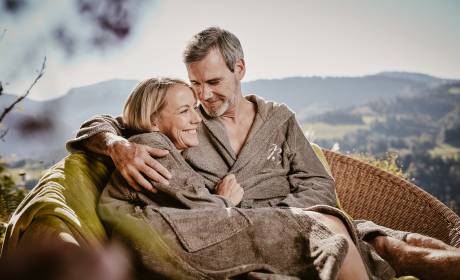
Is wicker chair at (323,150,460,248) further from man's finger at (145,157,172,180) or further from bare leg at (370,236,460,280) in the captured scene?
man's finger at (145,157,172,180)

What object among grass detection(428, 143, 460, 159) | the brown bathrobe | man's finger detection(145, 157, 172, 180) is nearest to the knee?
the brown bathrobe

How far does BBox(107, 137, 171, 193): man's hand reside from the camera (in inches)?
59.6

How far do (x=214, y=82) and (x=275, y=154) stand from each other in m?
0.55

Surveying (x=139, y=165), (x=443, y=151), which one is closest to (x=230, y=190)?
(x=139, y=165)

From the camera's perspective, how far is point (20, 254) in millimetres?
1114

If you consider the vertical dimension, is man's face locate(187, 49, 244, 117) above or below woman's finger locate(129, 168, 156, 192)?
above

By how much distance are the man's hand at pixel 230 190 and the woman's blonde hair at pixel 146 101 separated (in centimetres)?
46

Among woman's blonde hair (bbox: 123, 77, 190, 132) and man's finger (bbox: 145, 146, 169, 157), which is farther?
woman's blonde hair (bbox: 123, 77, 190, 132)

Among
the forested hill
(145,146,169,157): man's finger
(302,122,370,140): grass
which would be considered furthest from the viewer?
(302,122,370,140): grass

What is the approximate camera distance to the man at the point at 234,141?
192 centimetres

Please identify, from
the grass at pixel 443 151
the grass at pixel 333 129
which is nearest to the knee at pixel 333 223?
the grass at pixel 443 151

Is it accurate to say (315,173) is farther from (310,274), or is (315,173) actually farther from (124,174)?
(124,174)

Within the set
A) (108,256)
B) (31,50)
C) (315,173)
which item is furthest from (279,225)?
(31,50)

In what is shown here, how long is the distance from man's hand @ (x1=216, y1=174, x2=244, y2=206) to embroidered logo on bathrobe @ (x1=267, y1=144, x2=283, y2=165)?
0.36 metres
